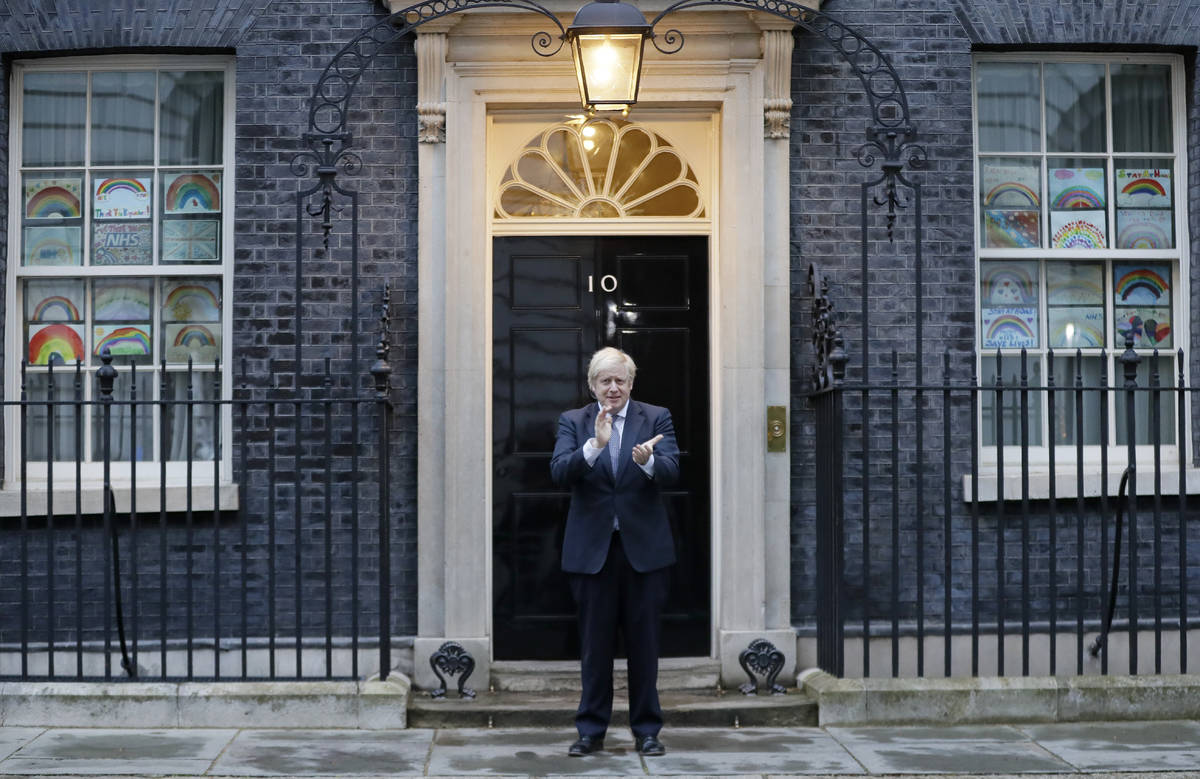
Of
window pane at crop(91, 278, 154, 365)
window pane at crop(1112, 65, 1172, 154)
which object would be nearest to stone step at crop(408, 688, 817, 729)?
window pane at crop(91, 278, 154, 365)

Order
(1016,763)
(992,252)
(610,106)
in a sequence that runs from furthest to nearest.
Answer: (992,252) < (610,106) < (1016,763)

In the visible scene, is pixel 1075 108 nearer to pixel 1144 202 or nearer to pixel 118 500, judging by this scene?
pixel 1144 202

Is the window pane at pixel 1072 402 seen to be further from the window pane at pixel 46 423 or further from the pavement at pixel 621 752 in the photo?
the window pane at pixel 46 423

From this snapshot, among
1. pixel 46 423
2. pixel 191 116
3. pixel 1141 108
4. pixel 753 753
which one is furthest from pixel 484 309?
pixel 1141 108

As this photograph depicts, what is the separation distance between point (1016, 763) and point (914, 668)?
1592mm

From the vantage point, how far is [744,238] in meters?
7.82

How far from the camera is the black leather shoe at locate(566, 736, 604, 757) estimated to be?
6.45 meters

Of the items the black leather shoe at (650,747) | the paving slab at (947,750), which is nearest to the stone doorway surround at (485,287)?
the paving slab at (947,750)

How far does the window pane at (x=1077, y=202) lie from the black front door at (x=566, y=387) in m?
2.03

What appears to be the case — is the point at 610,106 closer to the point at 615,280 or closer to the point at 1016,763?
the point at 615,280

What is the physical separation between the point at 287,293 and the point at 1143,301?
188 inches

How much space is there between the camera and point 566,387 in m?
8.08

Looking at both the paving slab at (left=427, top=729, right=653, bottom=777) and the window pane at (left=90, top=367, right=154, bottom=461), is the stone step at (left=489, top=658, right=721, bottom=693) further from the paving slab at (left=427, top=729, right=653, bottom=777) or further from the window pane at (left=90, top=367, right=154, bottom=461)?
the window pane at (left=90, top=367, right=154, bottom=461)

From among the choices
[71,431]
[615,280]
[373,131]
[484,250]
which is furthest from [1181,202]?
[71,431]
